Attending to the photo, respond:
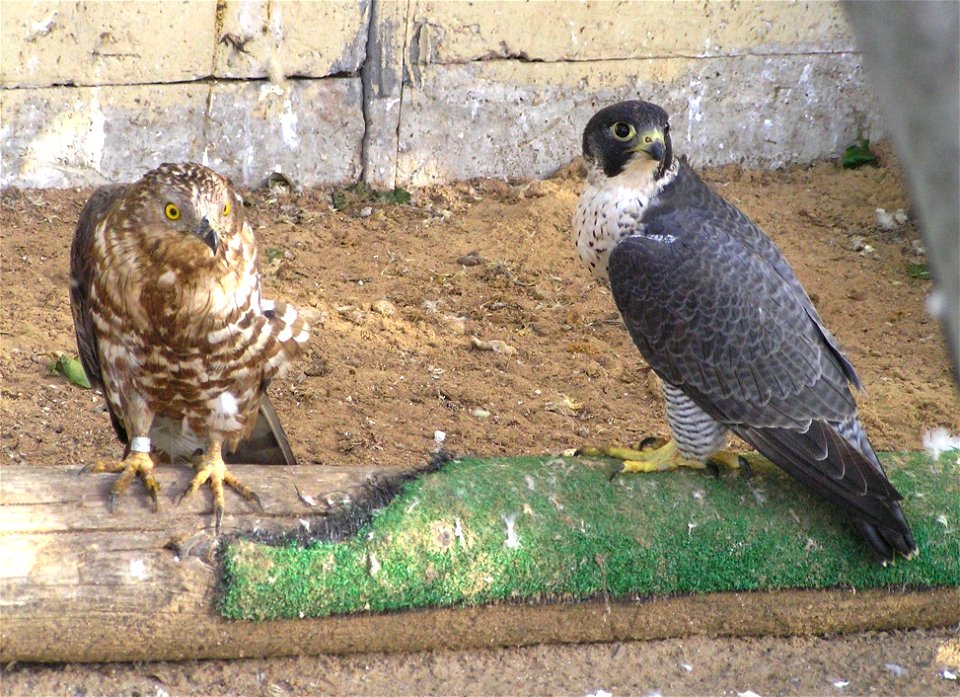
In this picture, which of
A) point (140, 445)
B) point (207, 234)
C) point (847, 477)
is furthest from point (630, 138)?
point (140, 445)

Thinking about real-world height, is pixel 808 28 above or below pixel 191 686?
above

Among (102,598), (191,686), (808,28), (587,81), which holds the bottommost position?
(191,686)

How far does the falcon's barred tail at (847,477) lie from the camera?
3.32 m

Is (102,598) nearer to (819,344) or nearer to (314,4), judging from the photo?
(819,344)

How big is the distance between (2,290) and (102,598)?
10.5ft

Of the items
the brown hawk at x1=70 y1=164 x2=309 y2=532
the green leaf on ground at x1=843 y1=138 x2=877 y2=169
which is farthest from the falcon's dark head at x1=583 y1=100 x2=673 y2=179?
the green leaf on ground at x1=843 y1=138 x2=877 y2=169

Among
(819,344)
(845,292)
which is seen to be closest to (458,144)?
(845,292)

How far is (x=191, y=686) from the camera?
3.24 meters

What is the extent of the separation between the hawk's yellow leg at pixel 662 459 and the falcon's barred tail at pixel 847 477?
176mm

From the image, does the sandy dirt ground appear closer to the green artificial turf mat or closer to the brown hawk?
the green artificial turf mat

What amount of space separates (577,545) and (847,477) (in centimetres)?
90

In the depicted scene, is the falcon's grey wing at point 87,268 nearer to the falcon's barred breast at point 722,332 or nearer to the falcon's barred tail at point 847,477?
the falcon's barred breast at point 722,332

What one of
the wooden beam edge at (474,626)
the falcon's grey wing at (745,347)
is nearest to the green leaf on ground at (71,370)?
the wooden beam edge at (474,626)

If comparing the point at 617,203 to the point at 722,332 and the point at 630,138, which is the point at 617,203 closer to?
the point at 630,138
